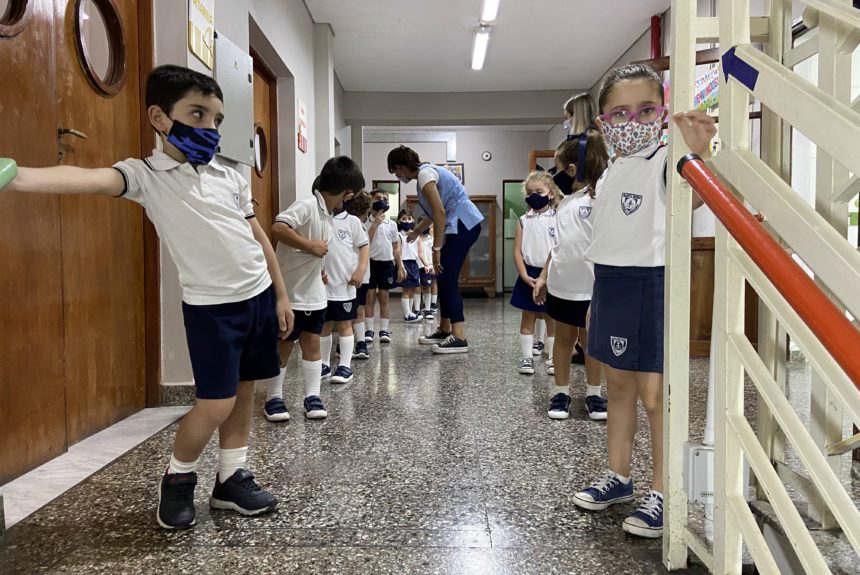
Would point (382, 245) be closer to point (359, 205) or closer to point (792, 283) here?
point (359, 205)

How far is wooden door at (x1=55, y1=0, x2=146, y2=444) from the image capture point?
2092 millimetres

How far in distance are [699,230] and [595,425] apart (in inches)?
124

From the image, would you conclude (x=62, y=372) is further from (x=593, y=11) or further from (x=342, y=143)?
(x=342, y=143)

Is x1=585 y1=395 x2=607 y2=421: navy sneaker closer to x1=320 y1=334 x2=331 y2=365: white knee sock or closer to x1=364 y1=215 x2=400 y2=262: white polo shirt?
x1=320 y1=334 x2=331 y2=365: white knee sock

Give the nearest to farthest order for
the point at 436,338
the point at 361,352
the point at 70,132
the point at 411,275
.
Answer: the point at 70,132 < the point at 361,352 < the point at 436,338 < the point at 411,275

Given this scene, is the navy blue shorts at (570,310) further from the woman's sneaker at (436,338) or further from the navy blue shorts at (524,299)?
the woman's sneaker at (436,338)

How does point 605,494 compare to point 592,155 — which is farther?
point 592,155

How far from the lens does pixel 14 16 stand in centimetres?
179

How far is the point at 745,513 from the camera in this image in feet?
3.12

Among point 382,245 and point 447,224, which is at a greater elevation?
point 447,224

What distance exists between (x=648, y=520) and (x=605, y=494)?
166mm

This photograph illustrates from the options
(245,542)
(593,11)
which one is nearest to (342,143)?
(593,11)

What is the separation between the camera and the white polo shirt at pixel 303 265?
2.66 m

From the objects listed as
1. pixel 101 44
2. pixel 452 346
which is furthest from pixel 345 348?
pixel 101 44
